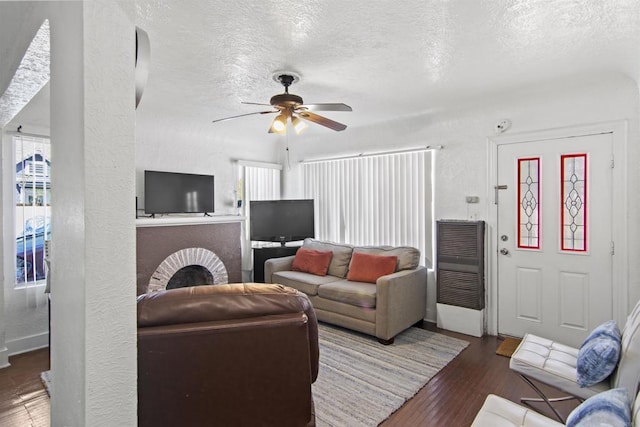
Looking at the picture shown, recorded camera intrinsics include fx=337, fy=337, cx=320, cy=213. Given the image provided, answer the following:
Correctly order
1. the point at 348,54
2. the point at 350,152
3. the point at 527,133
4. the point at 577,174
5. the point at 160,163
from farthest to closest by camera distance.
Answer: the point at 350,152, the point at 160,163, the point at 527,133, the point at 577,174, the point at 348,54

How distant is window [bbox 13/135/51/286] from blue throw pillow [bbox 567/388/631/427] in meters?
4.36

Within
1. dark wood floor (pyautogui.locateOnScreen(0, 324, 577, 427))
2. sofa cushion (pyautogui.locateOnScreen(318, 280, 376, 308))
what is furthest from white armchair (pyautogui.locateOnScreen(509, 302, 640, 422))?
sofa cushion (pyautogui.locateOnScreen(318, 280, 376, 308))

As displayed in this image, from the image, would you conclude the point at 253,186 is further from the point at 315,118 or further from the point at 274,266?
the point at 315,118

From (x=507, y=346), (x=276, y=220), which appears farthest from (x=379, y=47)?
(x=276, y=220)

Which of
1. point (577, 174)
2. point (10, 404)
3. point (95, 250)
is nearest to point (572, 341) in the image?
point (577, 174)

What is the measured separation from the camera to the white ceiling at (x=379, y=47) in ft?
6.07

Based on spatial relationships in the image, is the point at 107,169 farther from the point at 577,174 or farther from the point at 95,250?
the point at 577,174

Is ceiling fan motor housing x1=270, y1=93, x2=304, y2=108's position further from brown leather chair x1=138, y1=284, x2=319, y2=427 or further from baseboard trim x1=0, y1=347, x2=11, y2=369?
baseboard trim x1=0, y1=347, x2=11, y2=369

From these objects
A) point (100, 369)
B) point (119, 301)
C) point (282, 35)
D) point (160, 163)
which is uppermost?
point (282, 35)

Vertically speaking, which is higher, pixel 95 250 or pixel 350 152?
pixel 350 152

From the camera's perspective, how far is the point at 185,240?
4266 millimetres

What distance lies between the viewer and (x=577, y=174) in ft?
10.3

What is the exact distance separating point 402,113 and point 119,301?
3719 millimetres

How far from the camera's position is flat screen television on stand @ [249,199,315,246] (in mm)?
4883
